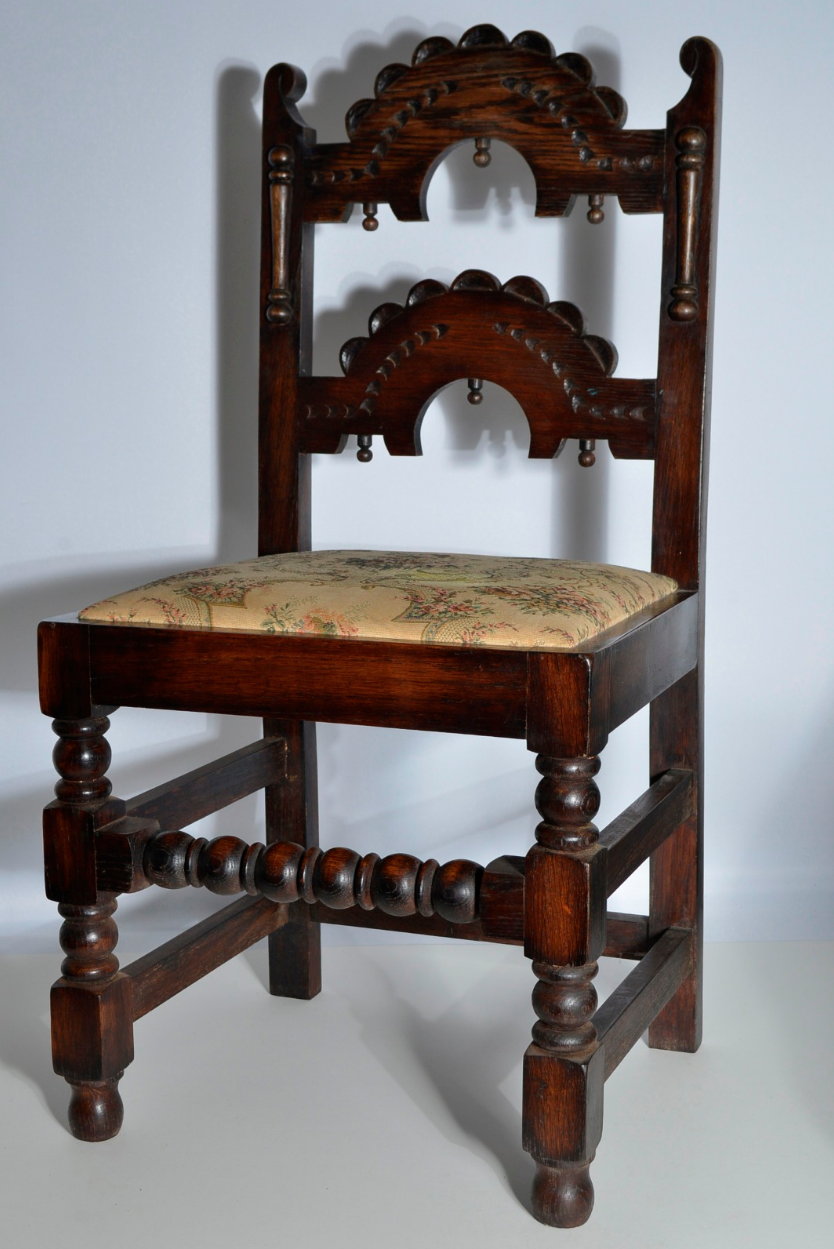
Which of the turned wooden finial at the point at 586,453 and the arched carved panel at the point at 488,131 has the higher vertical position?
the arched carved panel at the point at 488,131

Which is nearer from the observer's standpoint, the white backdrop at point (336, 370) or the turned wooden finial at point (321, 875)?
the turned wooden finial at point (321, 875)

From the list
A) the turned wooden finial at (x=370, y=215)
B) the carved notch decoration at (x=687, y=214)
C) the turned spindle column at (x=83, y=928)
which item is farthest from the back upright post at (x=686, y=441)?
the turned spindle column at (x=83, y=928)

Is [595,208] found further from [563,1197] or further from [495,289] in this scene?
[563,1197]

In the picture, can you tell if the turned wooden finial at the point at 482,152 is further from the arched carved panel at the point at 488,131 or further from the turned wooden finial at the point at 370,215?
the turned wooden finial at the point at 370,215

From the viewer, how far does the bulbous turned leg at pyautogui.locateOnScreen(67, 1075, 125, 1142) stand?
1.23m

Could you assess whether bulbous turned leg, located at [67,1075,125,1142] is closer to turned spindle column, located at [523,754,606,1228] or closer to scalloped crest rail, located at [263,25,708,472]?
turned spindle column, located at [523,754,606,1228]

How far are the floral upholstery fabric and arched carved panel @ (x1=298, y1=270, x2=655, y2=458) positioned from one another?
0.60 feet

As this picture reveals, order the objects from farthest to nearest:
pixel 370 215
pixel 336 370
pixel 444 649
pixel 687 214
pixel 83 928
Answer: pixel 336 370 → pixel 370 215 → pixel 687 214 → pixel 83 928 → pixel 444 649

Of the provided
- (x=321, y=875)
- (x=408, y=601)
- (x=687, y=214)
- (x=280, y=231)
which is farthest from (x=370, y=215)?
(x=321, y=875)

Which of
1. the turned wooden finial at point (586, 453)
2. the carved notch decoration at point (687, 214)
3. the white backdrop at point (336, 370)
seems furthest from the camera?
the white backdrop at point (336, 370)

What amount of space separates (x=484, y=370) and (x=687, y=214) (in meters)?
0.26

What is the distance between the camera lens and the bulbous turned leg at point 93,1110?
1229 mm

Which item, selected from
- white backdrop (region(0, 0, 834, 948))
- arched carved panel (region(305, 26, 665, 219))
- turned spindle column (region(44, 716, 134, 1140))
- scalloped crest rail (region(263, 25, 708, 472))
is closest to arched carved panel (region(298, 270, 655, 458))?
scalloped crest rail (region(263, 25, 708, 472))

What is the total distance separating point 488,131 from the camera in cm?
141
